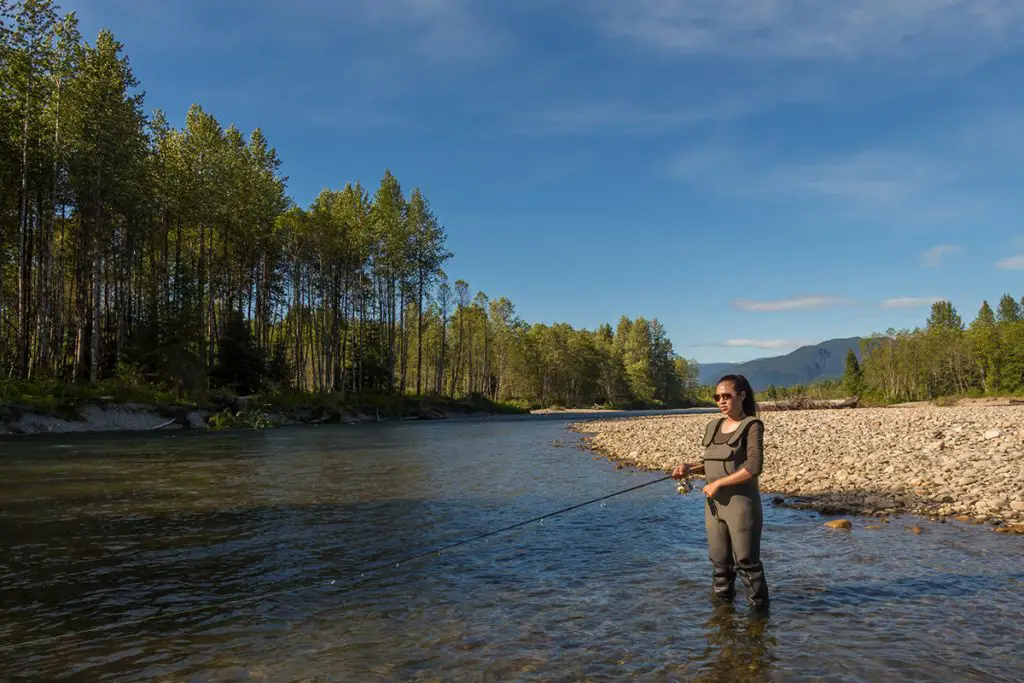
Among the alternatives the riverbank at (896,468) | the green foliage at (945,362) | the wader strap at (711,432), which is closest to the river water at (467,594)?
the riverbank at (896,468)

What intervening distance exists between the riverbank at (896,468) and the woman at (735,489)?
616 centimetres

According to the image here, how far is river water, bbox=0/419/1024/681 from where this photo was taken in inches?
197

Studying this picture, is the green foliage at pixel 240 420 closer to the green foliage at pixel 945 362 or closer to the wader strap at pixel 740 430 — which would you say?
the wader strap at pixel 740 430

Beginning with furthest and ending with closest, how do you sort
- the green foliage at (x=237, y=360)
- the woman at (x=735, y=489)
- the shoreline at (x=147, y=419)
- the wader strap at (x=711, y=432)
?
the green foliage at (x=237, y=360), the shoreline at (x=147, y=419), the wader strap at (x=711, y=432), the woman at (x=735, y=489)

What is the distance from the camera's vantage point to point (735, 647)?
530 centimetres

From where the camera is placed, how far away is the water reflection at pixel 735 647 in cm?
480

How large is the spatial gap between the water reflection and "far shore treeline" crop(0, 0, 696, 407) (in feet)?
122

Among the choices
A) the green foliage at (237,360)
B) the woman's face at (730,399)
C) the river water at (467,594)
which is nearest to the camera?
the river water at (467,594)

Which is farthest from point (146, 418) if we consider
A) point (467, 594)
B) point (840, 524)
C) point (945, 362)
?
point (945, 362)

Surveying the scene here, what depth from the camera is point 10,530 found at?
9766mm

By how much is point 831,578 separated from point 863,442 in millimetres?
14573

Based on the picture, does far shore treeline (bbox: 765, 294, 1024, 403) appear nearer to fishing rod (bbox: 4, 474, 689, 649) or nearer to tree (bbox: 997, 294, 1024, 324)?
tree (bbox: 997, 294, 1024, 324)

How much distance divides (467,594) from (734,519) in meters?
3.22

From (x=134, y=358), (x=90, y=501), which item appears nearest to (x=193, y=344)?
(x=134, y=358)
